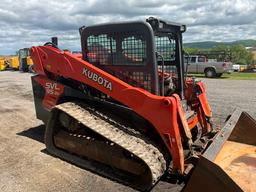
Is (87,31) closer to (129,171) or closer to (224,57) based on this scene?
(129,171)

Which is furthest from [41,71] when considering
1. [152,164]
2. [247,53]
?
A: [247,53]

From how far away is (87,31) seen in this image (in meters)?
5.91

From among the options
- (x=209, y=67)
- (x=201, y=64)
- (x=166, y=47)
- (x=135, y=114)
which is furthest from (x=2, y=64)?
(x=135, y=114)

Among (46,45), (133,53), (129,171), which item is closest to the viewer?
(129,171)

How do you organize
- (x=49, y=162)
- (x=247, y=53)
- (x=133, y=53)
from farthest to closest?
1. (x=247, y=53)
2. (x=49, y=162)
3. (x=133, y=53)

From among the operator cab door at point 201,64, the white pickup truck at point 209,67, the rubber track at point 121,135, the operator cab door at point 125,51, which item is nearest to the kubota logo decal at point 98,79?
the operator cab door at point 125,51

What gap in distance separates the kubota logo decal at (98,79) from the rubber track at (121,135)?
0.47 m

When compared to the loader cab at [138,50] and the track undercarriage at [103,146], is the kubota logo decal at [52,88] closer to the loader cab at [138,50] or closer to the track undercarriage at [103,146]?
the track undercarriage at [103,146]

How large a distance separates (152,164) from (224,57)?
3269 cm

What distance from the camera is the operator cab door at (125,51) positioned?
5.18 m

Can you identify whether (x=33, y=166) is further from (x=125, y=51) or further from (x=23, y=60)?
(x=23, y=60)

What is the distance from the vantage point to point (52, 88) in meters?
6.54

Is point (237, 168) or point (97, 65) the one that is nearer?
point (237, 168)

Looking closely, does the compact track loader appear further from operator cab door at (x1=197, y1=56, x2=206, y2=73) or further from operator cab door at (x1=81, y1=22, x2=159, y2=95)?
operator cab door at (x1=197, y1=56, x2=206, y2=73)
